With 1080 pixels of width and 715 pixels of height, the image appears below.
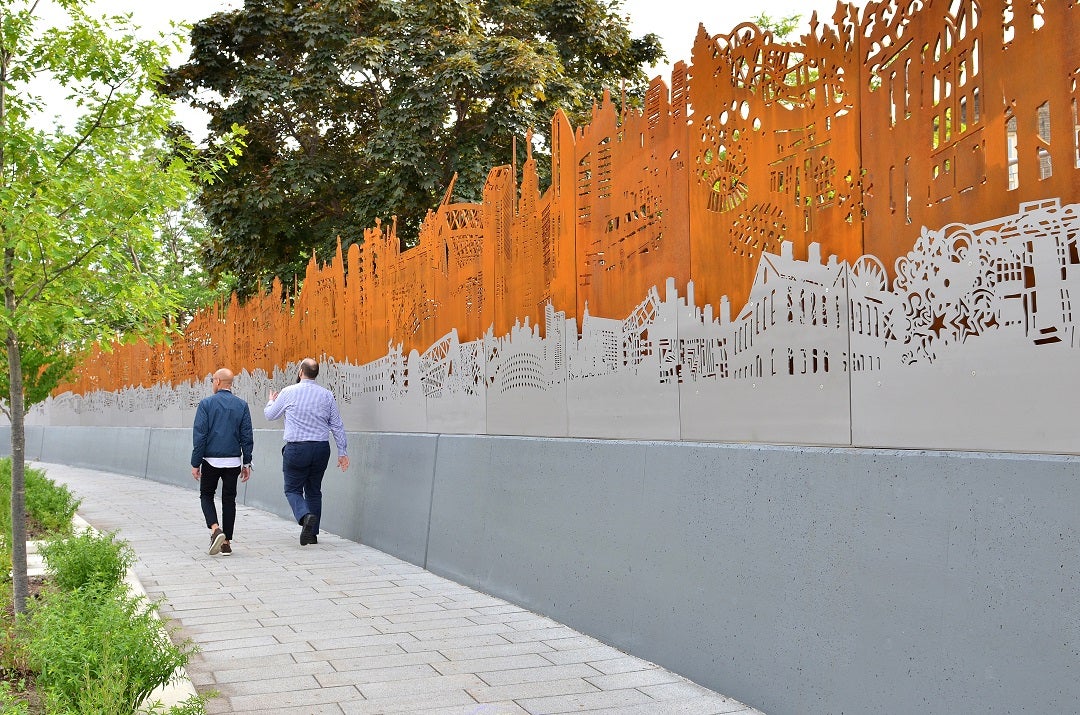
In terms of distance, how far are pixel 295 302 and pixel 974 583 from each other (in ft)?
40.2

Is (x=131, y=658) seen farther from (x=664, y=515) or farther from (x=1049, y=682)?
(x=1049, y=682)

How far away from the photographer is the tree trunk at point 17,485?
22.0 ft

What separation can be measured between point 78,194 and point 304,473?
5.10 meters

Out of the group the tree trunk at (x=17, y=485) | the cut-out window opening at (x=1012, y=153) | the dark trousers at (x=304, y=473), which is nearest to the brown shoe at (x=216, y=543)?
the dark trousers at (x=304, y=473)

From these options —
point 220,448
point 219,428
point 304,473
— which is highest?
point 219,428

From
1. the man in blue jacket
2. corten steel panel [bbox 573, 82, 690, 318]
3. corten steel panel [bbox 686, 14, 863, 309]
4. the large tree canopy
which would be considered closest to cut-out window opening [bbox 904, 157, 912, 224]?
corten steel panel [bbox 686, 14, 863, 309]

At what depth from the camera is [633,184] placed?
644 centimetres

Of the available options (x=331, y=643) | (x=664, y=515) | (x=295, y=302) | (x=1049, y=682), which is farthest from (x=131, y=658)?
(x=295, y=302)

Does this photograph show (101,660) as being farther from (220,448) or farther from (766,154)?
(220,448)

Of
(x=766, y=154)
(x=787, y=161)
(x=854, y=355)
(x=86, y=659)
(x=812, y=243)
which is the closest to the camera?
(x=854, y=355)

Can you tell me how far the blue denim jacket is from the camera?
11273 millimetres

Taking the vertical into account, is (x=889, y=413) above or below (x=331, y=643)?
above

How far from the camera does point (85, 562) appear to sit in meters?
7.60

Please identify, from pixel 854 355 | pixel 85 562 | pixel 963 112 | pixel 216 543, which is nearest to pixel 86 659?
pixel 85 562
